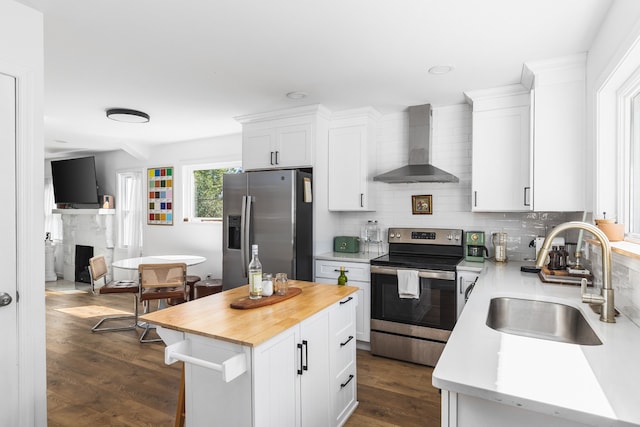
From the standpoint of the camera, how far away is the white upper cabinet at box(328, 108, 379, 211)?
377cm

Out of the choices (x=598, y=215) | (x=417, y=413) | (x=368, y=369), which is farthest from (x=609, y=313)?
(x=368, y=369)

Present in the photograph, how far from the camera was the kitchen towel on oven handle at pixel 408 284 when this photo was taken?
3102 mm

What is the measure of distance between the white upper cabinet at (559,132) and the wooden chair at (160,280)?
342 cm

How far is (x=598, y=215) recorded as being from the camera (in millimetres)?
2242

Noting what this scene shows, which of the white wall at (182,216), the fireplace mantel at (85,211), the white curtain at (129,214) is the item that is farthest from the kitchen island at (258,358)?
the fireplace mantel at (85,211)

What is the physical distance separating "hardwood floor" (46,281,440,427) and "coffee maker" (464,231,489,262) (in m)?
1.08

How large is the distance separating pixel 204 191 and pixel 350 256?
9.41ft

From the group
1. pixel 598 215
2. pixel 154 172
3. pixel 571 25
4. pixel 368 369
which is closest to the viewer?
pixel 571 25

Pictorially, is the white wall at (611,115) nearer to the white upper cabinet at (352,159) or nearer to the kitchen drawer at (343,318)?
the kitchen drawer at (343,318)

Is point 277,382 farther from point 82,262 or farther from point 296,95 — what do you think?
point 82,262

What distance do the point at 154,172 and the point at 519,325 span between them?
18.4 feet

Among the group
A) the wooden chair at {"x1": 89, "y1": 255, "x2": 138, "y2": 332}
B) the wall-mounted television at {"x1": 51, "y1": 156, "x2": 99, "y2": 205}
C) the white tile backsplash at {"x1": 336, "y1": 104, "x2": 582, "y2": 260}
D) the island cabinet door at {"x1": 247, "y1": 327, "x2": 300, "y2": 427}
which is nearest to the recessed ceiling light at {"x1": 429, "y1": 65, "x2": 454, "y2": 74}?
the white tile backsplash at {"x1": 336, "y1": 104, "x2": 582, "y2": 260}

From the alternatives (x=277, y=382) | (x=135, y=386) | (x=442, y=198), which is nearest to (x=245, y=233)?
(x=135, y=386)

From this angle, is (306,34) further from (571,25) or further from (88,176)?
(88,176)
